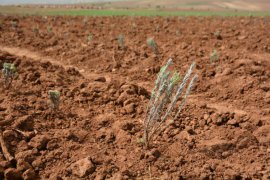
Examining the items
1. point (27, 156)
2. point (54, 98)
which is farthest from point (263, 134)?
point (27, 156)

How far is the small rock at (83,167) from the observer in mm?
2753

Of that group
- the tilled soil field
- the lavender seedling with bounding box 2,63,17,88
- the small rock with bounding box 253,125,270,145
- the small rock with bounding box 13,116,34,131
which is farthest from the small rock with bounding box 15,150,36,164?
the small rock with bounding box 253,125,270,145

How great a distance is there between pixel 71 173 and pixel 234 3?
58.0 meters

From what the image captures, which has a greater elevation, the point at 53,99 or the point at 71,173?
the point at 53,99

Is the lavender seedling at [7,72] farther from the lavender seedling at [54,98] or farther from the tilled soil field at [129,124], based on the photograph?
the lavender seedling at [54,98]

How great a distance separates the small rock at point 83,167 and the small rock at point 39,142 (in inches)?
16.6

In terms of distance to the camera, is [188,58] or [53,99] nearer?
[53,99]

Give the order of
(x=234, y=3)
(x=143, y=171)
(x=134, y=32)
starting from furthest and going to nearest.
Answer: (x=234, y=3)
(x=134, y=32)
(x=143, y=171)

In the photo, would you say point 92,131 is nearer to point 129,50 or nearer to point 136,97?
point 136,97

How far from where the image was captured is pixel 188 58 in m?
6.70

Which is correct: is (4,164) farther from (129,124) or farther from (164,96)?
(164,96)

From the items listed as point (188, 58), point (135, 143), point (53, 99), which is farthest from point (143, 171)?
point (188, 58)

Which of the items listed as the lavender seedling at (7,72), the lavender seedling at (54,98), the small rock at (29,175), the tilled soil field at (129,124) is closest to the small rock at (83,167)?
the tilled soil field at (129,124)

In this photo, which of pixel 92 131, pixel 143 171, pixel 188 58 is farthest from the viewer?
pixel 188 58
